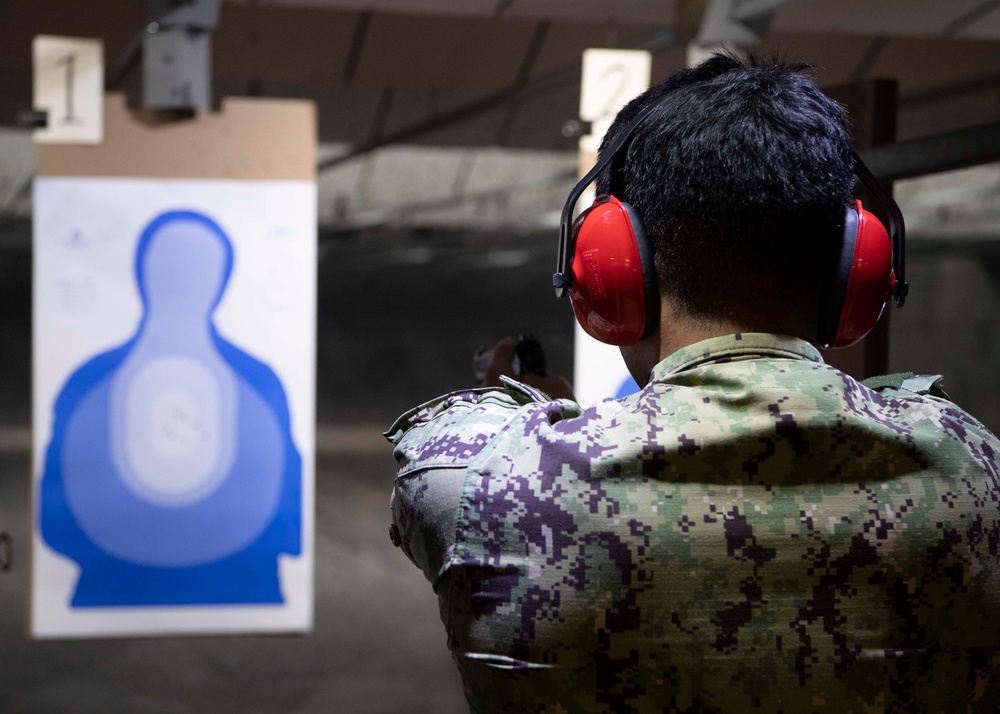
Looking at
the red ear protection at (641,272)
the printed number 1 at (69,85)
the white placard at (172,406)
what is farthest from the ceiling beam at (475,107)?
the red ear protection at (641,272)

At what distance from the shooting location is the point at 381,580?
352 cm

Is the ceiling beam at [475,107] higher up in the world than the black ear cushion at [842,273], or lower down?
higher up

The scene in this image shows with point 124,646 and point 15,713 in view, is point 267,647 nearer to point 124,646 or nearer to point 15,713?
point 124,646

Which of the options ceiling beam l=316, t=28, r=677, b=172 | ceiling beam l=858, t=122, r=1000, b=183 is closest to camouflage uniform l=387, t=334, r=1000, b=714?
Answer: ceiling beam l=858, t=122, r=1000, b=183

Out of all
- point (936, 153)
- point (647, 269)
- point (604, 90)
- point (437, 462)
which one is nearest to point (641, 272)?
point (647, 269)

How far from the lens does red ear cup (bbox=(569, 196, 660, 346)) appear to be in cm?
75

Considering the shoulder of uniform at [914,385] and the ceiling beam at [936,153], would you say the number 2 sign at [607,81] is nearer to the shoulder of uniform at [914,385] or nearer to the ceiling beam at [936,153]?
the ceiling beam at [936,153]

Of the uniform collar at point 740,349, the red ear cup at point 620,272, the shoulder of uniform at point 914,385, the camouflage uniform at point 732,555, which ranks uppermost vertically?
the red ear cup at point 620,272

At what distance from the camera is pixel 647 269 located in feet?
2.47

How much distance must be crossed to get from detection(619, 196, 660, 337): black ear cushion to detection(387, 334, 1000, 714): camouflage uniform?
9cm

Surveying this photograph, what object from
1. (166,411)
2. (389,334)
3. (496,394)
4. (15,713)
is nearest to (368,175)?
(166,411)

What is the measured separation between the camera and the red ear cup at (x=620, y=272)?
751mm

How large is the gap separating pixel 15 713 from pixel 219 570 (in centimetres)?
59

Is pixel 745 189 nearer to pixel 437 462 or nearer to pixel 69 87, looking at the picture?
pixel 437 462
